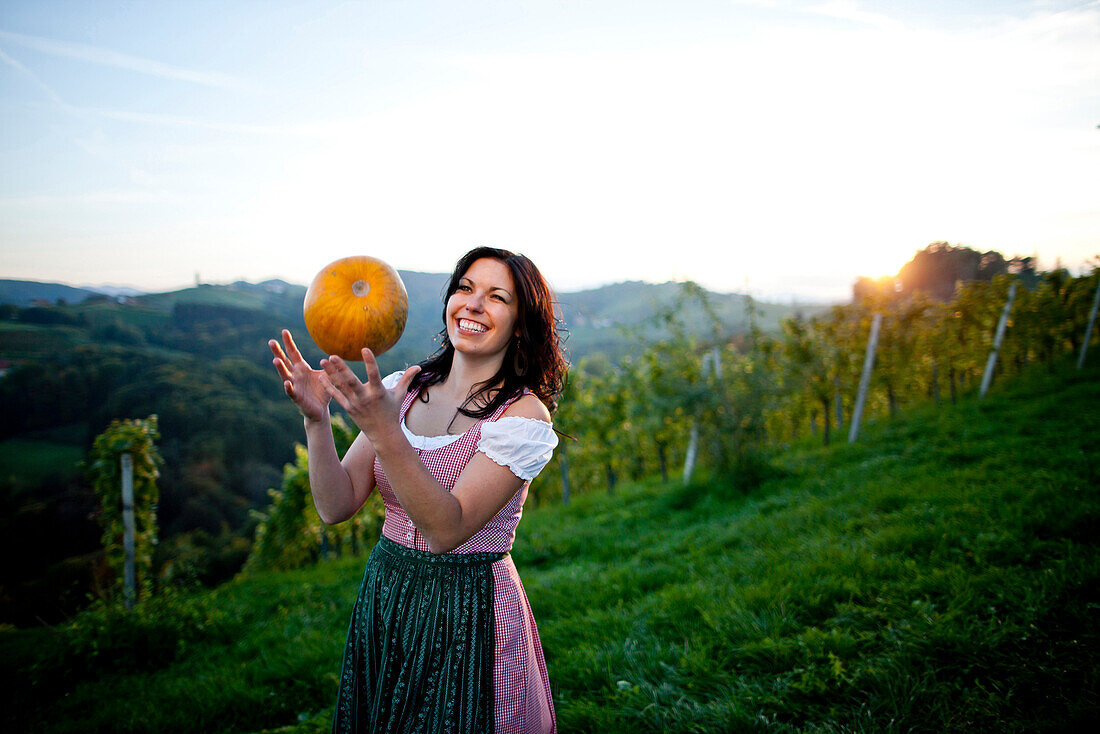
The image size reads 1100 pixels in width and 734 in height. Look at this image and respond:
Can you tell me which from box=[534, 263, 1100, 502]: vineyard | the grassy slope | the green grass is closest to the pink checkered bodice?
the grassy slope

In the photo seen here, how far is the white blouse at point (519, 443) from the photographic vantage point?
134cm

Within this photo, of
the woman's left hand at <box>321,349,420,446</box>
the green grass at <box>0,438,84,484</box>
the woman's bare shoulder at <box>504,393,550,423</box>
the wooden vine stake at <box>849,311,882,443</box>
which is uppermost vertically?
the woman's left hand at <box>321,349,420,446</box>

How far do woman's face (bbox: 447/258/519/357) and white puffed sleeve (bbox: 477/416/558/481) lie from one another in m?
0.27

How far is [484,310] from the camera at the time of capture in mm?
1577

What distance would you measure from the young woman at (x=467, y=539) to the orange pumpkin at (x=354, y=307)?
107mm

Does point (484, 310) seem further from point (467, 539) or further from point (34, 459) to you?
point (34, 459)

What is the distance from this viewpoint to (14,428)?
3019 centimetres

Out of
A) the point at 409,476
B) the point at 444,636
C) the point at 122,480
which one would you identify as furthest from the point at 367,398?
the point at 122,480

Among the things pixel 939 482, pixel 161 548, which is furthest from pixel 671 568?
pixel 161 548

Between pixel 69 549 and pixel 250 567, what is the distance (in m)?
15.1

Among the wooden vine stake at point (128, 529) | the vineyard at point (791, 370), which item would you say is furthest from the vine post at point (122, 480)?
the vineyard at point (791, 370)

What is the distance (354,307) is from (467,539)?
2.21ft

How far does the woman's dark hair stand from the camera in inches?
64.0

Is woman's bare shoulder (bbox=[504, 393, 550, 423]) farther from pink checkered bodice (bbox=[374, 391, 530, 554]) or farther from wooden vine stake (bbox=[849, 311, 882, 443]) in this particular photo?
wooden vine stake (bbox=[849, 311, 882, 443])
